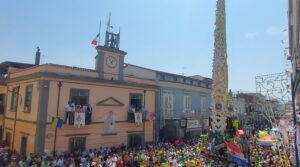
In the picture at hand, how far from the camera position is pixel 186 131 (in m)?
29.9

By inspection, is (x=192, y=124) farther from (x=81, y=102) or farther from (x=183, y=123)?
(x=81, y=102)

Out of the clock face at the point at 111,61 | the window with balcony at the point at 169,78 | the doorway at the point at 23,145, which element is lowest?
the doorway at the point at 23,145

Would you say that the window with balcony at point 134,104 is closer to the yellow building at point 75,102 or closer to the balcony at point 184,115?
the yellow building at point 75,102

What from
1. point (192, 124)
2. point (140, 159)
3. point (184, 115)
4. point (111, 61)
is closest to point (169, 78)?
point (184, 115)

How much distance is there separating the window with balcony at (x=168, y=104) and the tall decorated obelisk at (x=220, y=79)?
778cm

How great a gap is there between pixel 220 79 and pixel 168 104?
884 cm

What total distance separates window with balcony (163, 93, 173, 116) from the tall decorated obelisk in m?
7.78

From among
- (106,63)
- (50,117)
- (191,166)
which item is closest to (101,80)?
(106,63)

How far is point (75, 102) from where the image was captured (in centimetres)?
1992

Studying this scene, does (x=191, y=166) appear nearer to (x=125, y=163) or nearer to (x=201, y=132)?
(x=125, y=163)

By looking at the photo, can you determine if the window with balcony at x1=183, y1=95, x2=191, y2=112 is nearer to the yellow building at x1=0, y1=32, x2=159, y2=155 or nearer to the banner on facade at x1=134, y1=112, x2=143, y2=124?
the yellow building at x1=0, y1=32, x2=159, y2=155

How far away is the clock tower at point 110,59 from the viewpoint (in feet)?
72.8

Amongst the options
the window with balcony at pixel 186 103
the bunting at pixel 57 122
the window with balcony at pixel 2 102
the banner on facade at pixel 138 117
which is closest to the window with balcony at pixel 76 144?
the bunting at pixel 57 122

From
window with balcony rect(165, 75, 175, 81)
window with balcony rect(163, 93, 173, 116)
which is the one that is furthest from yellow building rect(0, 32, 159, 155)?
A: window with balcony rect(165, 75, 175, 81)
